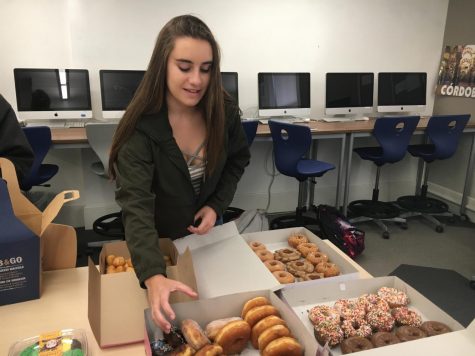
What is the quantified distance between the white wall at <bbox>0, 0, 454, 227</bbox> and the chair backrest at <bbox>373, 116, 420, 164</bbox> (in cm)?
84

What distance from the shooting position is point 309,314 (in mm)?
991

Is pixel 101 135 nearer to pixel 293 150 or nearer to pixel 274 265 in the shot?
pixel 293 150

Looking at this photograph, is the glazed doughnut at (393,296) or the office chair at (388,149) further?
the office chair at (388,149)

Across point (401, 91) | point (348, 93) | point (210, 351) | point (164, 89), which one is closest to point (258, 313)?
point (210, 351)

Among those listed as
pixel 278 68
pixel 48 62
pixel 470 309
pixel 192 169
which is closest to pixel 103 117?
pixel 48 62

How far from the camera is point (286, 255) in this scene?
4.26 ft

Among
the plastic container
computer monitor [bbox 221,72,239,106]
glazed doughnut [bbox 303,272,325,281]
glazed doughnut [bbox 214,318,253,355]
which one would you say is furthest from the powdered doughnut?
computer monitor [bbox 221,72,239,106]

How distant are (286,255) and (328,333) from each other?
403mm

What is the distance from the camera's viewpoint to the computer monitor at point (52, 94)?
3.13 meters

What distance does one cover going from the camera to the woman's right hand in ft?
2.52

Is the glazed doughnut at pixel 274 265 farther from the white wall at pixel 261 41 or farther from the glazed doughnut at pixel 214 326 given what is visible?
the white wall at pixel 261 41

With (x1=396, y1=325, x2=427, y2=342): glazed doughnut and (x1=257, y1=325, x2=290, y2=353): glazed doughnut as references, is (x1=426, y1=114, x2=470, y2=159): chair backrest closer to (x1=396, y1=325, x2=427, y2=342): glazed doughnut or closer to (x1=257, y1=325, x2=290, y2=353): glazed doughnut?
(x1=396, y1=325, x2=427, y2=342): glazed doughnut

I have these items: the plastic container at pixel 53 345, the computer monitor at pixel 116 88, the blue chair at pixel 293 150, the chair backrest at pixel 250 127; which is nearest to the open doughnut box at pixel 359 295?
the plastic container at pixel 53 345

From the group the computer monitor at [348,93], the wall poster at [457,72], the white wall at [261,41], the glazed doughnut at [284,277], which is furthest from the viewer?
the wall poster at [457,72]
